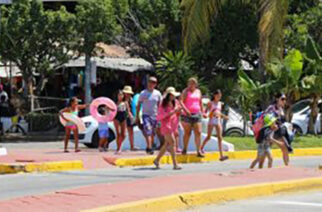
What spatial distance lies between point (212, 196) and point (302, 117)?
64.0 feet

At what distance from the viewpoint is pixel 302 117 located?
30703 millimetres

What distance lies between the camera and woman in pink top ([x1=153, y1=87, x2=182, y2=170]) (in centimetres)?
1636

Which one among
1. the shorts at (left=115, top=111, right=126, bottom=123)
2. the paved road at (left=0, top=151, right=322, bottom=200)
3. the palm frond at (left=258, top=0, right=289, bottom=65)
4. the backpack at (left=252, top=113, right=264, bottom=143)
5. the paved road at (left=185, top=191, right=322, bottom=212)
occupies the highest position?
the palm frond at (left=258, top=0, right=289, bottom=65)

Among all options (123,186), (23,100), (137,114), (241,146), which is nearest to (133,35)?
(23,100)

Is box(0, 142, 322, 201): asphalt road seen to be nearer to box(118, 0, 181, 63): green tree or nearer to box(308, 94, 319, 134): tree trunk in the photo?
box(308, 94, 319, 134): tree trunk

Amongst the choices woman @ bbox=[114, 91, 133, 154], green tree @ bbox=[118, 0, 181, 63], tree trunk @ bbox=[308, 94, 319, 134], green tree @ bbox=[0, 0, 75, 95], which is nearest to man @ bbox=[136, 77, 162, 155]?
woman @ bbox=[114, 91, 133, 154]

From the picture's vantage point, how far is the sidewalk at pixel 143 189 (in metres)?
10.3

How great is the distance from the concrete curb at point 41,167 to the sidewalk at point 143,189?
4.01m

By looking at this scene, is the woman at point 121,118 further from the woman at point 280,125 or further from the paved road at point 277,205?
the paved road at point 277,205

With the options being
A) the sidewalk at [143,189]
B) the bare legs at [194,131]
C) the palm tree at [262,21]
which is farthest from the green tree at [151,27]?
the sidewalk at [143,189]

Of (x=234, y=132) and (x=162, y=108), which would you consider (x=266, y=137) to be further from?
(x=234, y=132)

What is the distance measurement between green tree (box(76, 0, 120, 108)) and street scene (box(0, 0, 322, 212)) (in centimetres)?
5

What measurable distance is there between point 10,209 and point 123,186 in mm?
2711

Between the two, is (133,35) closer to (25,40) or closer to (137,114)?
(25,40)
